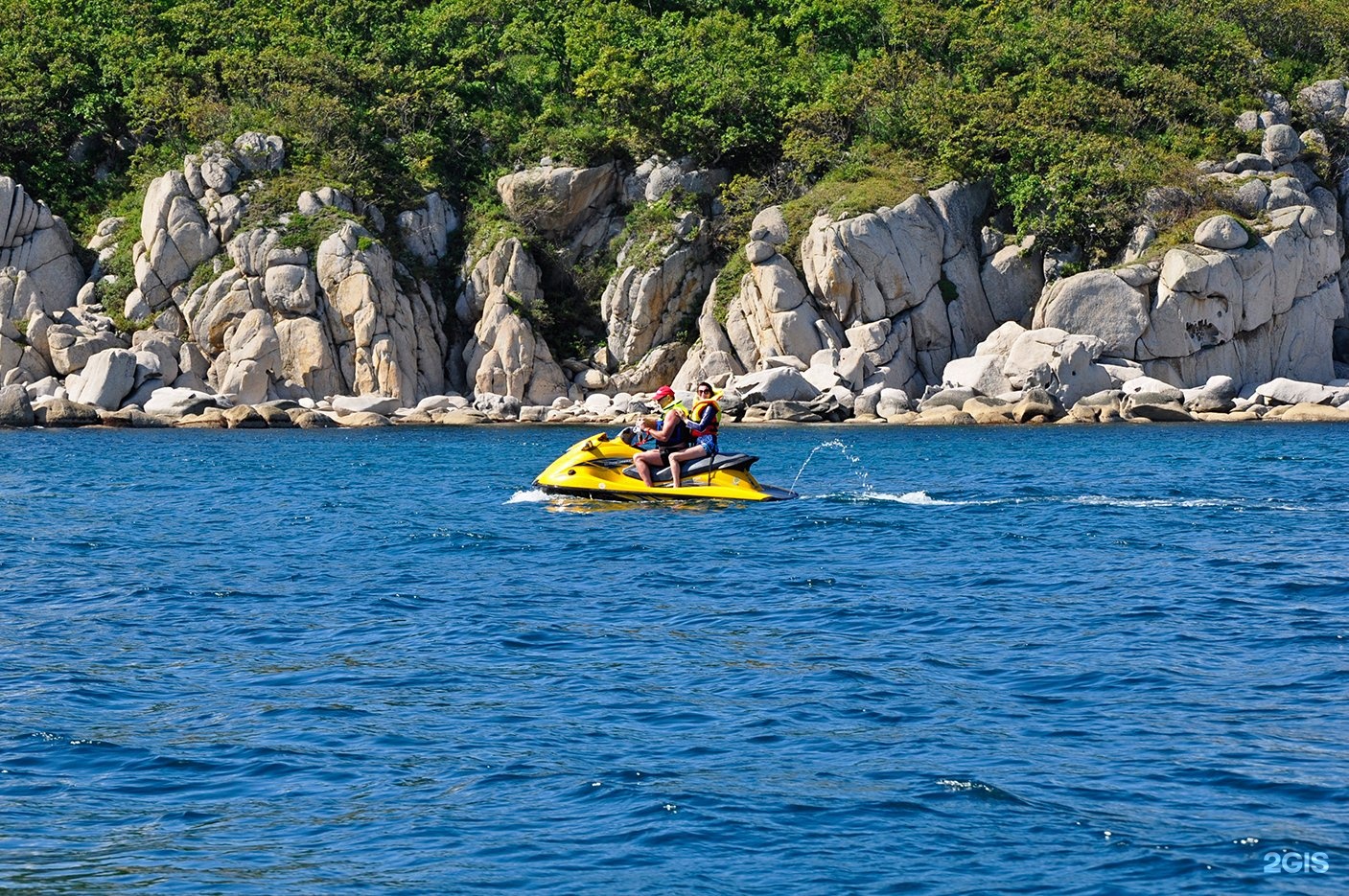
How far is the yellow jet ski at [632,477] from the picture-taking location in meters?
24.8

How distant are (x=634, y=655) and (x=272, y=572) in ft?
22.4

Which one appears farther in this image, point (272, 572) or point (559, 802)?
point (272, 572)

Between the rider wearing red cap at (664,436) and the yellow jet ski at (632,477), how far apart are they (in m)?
0.17

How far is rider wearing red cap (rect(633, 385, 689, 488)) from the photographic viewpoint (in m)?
24.3

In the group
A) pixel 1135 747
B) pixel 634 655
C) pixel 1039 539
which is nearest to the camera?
pixel 1135 747

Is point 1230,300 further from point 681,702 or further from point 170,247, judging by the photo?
point 681,702

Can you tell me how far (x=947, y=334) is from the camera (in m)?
53.9

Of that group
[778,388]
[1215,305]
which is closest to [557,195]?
[778,388]

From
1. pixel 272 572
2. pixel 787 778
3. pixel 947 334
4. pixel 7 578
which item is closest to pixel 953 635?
pixel 787 778

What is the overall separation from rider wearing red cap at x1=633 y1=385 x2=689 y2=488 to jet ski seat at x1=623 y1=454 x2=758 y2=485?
117 millimetres

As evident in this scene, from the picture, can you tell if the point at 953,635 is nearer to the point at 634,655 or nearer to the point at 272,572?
the point at 634,655

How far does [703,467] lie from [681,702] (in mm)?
13029

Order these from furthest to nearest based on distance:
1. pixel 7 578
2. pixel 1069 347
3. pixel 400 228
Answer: pixel 400 228
pixel 1069 347
pixel 7 578

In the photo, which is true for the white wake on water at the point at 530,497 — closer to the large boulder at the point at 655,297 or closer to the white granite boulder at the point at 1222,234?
the large boulder at the point at 655,297
